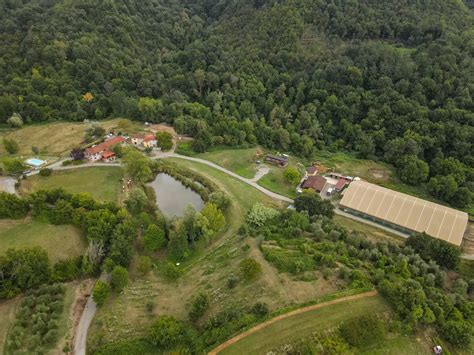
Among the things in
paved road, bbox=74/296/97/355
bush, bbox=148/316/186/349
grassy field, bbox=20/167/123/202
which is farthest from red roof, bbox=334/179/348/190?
paved road, bbox=74/296/97/355

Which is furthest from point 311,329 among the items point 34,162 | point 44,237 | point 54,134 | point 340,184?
point 54,134

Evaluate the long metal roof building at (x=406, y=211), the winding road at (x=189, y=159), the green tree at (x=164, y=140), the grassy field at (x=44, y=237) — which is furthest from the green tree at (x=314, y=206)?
the grassy field at (x=44, y=237)

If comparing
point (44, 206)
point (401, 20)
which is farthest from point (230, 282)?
point (401, 20)

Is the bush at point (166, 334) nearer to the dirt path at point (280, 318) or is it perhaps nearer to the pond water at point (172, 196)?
the dirt path at point (280, 318)

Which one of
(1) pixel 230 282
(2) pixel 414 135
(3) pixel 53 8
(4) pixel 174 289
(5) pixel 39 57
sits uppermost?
(3) pixel 53 8

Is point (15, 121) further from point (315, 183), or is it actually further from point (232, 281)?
point (315, 183)

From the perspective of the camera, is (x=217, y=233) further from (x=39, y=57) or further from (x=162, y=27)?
(x=162, y=27)

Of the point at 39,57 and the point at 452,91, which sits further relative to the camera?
the point at 39,57
